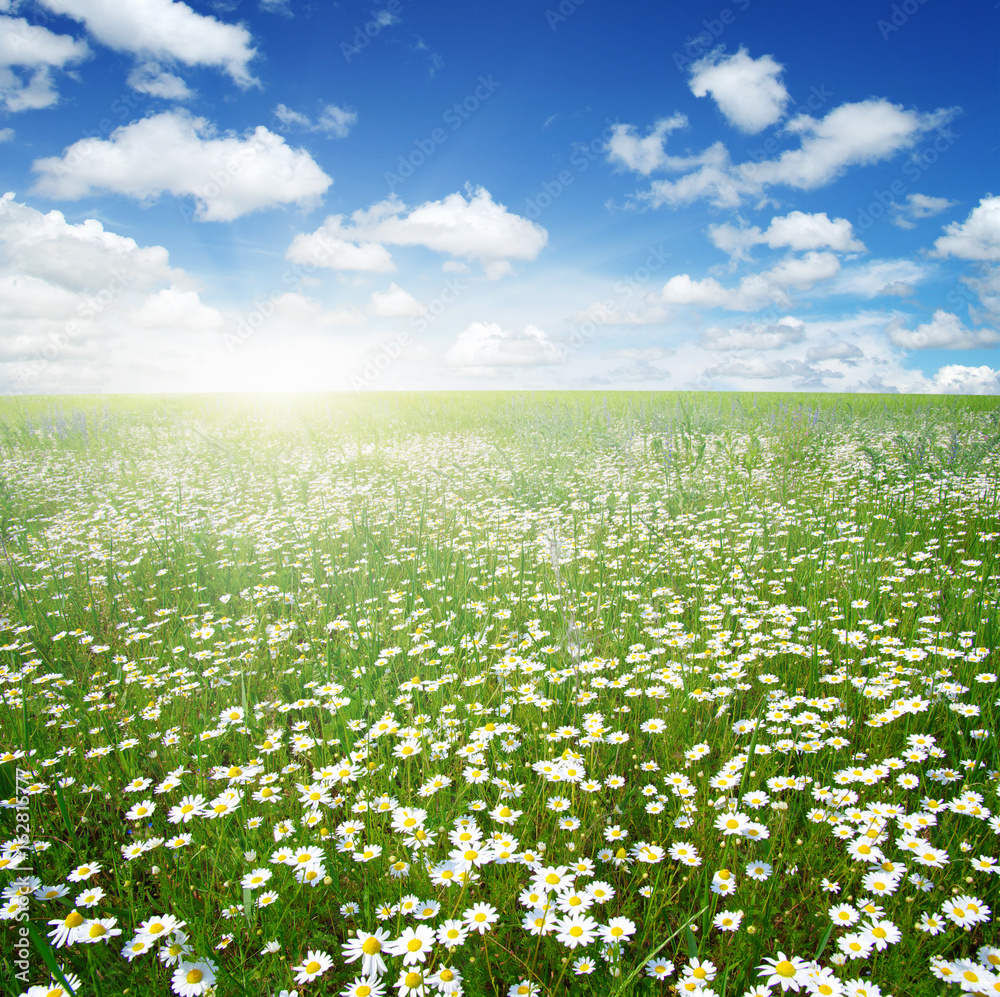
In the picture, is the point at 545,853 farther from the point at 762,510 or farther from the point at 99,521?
the point at 99,521

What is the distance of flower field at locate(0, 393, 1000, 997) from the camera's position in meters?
1.87

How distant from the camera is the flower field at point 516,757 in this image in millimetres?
1868

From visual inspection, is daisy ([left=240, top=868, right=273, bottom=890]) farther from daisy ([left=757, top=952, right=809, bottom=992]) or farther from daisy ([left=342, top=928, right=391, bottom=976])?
daisy ([left=757, top=952, right=809, bottom=992])

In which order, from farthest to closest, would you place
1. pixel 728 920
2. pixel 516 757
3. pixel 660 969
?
pixel 516 757
pixel 728 920
pixel 660 969

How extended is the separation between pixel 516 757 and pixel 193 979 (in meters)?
1.58

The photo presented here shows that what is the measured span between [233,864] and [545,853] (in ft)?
4.33

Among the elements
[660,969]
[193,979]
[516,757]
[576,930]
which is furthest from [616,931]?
[193,979]

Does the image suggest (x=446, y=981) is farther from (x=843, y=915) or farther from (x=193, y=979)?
(x=843, y=915)

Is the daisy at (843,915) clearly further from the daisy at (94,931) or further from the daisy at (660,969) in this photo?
the daisy at (94,931)

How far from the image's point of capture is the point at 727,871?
2053 millimetres

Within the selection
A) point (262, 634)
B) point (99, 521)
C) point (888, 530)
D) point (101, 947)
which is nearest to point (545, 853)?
point (101, 947)

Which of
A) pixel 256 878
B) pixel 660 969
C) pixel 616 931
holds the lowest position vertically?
pixel 660 969

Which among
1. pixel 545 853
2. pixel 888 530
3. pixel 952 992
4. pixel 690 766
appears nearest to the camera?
pixel 952 992

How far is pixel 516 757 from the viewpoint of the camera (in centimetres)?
286
